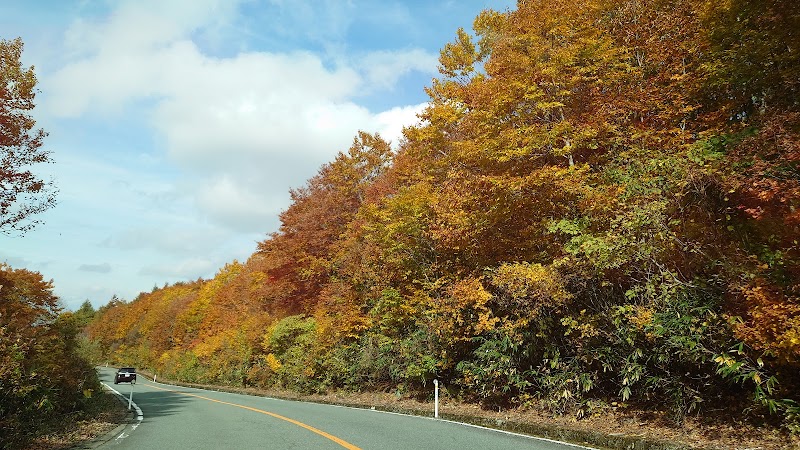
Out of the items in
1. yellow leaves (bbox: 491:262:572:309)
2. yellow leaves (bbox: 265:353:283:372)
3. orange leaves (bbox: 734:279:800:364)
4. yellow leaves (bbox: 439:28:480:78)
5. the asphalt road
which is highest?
yellow leaves (bbox: 439:28:480:78)

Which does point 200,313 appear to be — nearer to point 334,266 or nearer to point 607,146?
point 334,266

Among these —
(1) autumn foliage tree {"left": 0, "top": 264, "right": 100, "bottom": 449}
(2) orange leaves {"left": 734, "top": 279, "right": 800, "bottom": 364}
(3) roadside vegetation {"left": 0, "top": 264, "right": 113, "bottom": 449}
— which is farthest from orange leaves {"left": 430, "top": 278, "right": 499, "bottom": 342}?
(1) autumn foliage tree {"left": 0, "top": 264, "right": 100, "bottom": 449}

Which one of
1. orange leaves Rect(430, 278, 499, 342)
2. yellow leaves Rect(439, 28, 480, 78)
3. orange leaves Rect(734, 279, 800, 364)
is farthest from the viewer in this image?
yellow leaves Rect(439, 28, 480, 78)

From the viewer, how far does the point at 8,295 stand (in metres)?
12.6

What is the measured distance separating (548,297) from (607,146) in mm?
4532

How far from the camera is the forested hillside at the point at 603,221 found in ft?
25.2

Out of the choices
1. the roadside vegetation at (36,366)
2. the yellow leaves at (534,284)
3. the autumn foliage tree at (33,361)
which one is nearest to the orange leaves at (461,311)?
the yellow leaves at (534,284)

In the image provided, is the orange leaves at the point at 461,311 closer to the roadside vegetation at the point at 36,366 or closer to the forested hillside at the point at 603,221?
the forested hillside at the point at 603,221

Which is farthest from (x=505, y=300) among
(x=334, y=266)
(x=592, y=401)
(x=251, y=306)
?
(x=251, y=306)

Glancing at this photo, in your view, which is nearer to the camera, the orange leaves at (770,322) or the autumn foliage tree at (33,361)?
the orange leaves at (770,322)

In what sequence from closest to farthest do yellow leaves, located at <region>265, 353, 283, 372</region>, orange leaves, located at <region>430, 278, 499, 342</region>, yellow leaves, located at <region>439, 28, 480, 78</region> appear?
orange leaves, located at <region>430, 278, 499, 342</region>, yellow leaves, located at <region>439, 28, 480, 78</region>, yellow leaves, located at <region>265, 353, 283, 372</region>

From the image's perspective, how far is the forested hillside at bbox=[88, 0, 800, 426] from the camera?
768 centimetres

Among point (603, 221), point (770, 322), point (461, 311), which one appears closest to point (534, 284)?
point (603, 221)

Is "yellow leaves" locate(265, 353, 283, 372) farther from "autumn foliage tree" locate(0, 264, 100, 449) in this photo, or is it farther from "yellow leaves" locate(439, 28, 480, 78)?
"yellow leaves" locate(439, 28, 480, 78)
